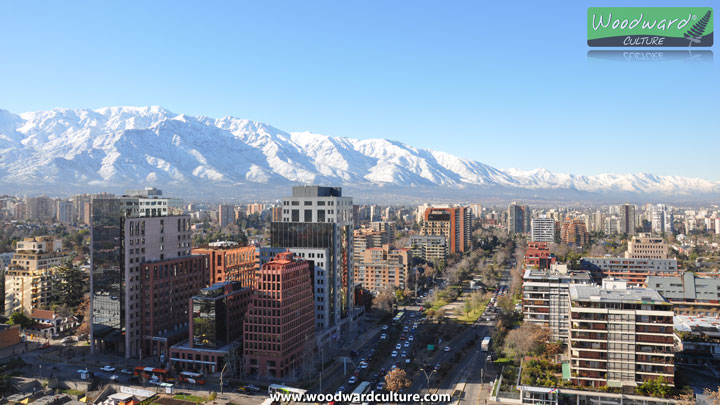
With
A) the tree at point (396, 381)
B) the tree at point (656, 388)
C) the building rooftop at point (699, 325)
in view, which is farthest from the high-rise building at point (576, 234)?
the tree at point (396, 381)

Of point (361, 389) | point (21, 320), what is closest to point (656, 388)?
point (361, 389)

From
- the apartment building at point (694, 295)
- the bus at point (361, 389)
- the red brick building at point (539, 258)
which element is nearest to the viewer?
the bus at point (361, 389)

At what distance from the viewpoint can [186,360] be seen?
112ft

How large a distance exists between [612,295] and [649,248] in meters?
45.9

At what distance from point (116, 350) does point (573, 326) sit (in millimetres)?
30185

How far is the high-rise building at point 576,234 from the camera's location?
97.4 m

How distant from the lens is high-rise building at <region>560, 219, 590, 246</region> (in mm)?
97431

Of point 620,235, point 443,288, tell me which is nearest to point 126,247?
point 443,288

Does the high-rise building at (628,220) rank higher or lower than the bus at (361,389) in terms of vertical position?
higher

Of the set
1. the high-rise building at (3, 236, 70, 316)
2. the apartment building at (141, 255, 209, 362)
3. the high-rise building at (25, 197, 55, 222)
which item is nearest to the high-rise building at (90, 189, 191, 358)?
the apartment building at (141, 255, 209, 362)

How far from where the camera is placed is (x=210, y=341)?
3403cm

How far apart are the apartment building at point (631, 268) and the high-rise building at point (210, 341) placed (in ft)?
133

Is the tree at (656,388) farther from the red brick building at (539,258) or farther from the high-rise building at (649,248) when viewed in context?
the high-rise building at (649,248)

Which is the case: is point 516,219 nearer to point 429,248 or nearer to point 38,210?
point 429,248
